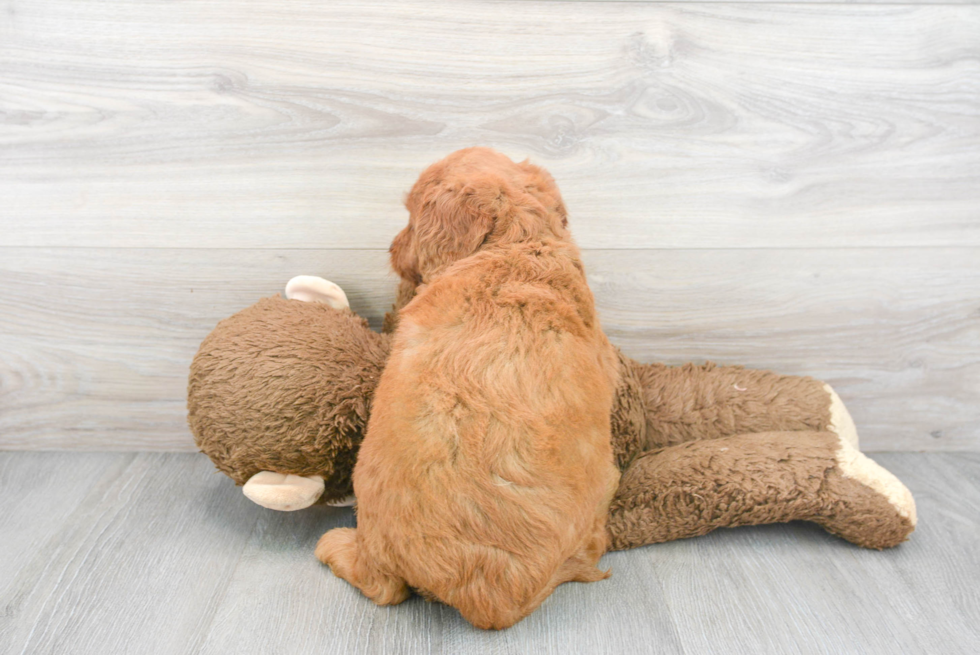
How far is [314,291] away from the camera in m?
1.43

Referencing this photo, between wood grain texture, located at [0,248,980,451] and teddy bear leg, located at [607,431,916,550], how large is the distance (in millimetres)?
342

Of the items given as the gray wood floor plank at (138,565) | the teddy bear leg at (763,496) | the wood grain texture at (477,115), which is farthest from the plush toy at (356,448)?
the wood grain texture at (477,115)

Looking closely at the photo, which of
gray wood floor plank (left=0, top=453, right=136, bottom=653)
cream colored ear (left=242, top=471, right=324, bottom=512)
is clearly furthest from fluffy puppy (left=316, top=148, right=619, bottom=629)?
gray wood floor plank (left=0, top=453, right=136, bottom=653)

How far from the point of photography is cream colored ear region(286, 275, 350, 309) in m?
1.42

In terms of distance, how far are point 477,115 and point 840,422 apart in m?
1.01

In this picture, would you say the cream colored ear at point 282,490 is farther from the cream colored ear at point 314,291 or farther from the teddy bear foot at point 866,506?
the teddy bear foot at point 866,506

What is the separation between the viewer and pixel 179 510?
56.3 inches

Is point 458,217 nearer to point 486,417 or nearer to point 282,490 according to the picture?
point 486,417

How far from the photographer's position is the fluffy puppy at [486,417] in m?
1.02

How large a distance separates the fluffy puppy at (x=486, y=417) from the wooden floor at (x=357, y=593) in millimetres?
73

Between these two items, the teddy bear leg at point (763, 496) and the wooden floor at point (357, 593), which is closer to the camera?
the wooden floor at point (357, 593)

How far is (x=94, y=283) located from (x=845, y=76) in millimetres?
1697

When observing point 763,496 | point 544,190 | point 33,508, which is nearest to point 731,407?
point 763,496

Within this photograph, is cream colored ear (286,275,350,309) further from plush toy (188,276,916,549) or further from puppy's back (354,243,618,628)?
puppy's back (354,243,618,628)
